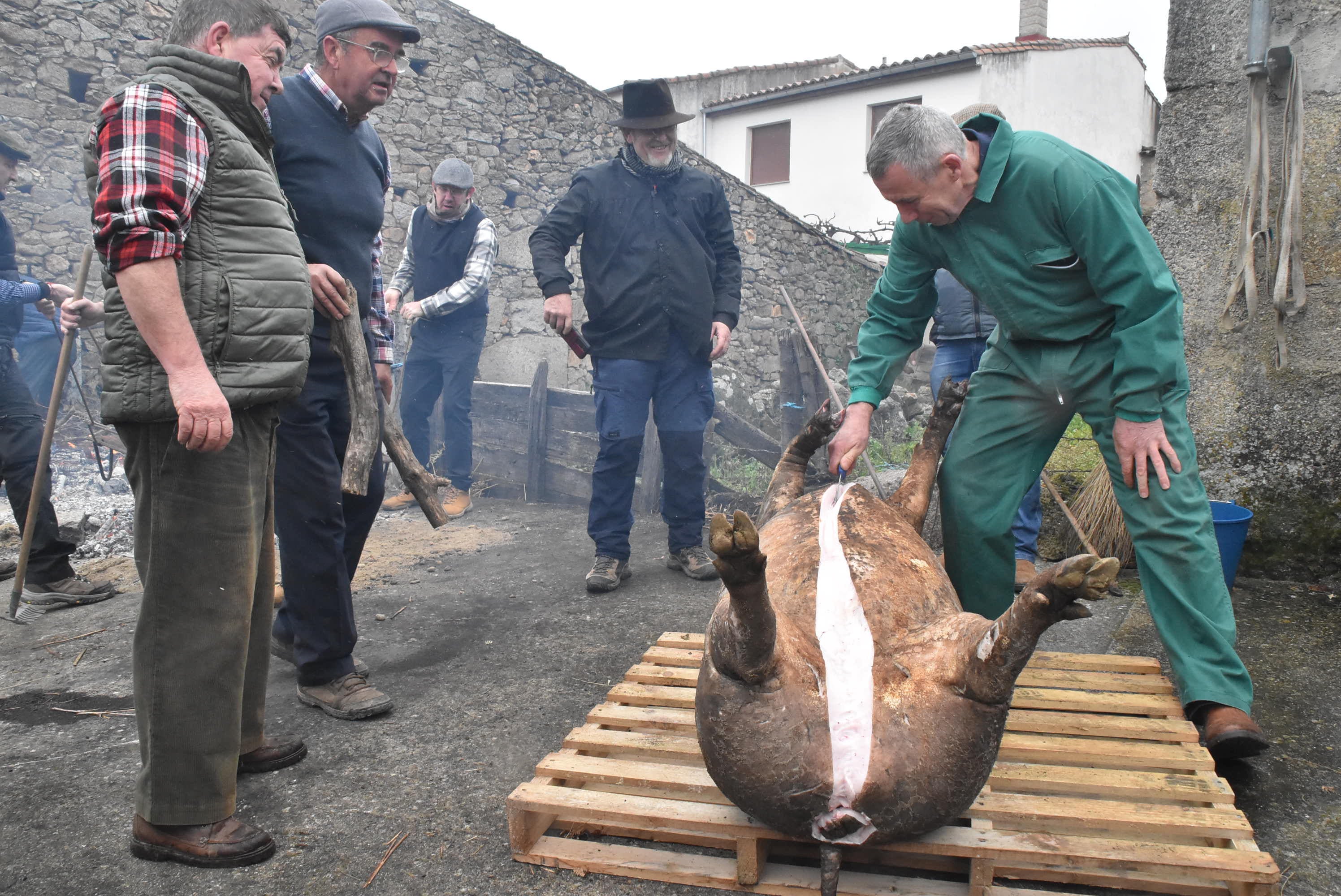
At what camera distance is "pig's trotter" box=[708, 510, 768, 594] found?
5.17ft

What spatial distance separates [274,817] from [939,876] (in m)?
1.77

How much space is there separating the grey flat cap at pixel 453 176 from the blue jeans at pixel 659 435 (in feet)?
9.06

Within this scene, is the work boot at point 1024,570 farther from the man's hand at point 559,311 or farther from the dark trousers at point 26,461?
the dark trousers at point 26,461

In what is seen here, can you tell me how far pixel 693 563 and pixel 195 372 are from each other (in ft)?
10.4

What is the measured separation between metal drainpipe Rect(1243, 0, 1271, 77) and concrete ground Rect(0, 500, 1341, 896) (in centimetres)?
249

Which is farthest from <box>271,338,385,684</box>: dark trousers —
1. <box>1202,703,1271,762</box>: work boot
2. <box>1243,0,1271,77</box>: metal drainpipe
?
<box>1243,0,1271,77</box>: metal drainpipe

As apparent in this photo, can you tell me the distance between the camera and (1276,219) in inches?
164

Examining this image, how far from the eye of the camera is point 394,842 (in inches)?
89.4

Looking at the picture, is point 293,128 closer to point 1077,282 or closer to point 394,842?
point 394,842

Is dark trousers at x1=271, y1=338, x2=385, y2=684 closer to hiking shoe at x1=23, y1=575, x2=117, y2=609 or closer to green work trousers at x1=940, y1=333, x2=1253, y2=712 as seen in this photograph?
hiking shoe at x1=23, y1=575, x2=117, y2=609

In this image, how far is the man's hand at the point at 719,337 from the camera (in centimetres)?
495

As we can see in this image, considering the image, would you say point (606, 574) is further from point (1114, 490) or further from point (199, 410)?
point (199, 410)

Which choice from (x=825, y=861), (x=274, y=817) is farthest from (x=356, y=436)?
(x=825, y=861)

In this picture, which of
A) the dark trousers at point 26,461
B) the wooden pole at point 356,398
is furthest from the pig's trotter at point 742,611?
the dark trousers at point 26,461
